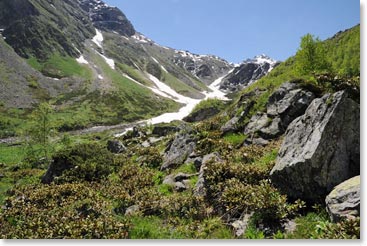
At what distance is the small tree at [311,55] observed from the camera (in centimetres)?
3356

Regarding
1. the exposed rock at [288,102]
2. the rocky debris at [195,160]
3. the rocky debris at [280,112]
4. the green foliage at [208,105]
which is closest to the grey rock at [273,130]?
the rocky debris at [280,112]

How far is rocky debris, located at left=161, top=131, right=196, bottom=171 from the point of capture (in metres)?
21.0

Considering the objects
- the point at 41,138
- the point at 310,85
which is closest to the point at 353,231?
the point at 310,85

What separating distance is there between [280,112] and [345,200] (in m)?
10.6

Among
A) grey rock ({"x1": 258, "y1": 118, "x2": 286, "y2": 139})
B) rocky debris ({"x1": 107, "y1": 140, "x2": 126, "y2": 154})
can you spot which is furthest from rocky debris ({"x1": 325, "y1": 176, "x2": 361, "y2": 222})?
rocky debris ({"x1": 107, "y1": 140, "x2": 126, "y2": 154})

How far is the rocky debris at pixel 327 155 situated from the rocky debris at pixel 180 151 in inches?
368

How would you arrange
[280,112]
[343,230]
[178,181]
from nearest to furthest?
[343,230] < [178,181] < [280,112]

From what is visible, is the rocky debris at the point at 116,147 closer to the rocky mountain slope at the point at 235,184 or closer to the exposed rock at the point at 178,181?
the rocky mountain slope at the point at 235,184

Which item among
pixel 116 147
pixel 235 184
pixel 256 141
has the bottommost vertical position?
pixel 116 147

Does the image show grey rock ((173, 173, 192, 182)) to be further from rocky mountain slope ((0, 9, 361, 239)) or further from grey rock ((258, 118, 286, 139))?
grey rock ((258, 118, 286, 139))

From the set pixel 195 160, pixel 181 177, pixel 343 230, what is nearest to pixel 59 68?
pixel 195 160

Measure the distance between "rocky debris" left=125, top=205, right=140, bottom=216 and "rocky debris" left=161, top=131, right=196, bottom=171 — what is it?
597 centimetres

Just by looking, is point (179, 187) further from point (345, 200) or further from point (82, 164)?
point (345, 200)

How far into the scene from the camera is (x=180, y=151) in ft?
72.3
